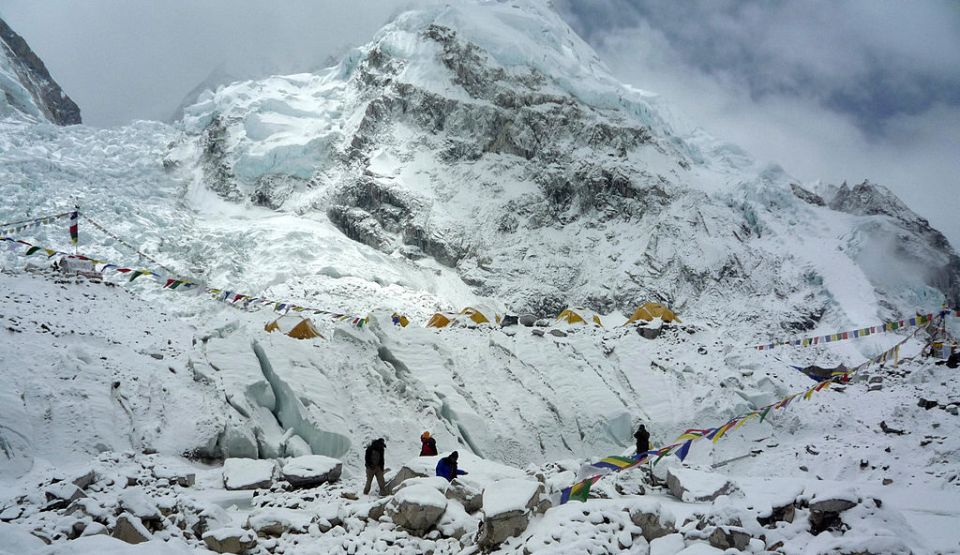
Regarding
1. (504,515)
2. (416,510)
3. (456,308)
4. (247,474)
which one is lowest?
(247,474)

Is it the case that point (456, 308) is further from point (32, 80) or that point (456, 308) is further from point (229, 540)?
point (32, 80)

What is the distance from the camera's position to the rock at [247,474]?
9.32 m

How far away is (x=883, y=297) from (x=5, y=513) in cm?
6631

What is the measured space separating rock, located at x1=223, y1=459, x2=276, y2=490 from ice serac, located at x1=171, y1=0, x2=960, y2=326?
45705mm

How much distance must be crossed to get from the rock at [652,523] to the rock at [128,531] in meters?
5.79

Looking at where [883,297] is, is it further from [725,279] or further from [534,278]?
[534,278]

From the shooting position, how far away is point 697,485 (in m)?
9.32

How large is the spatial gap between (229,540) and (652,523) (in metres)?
5.17

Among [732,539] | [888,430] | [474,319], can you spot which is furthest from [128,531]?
[474,319]

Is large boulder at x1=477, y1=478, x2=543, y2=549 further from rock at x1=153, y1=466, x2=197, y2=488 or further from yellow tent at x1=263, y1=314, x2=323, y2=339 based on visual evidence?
yellow tent at x1=263, y1=314, x2=323, y2=339

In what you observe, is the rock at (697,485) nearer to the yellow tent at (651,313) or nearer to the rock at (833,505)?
the rock at (833,505)

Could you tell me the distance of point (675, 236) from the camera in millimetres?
59156

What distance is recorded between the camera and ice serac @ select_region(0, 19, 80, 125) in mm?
61994

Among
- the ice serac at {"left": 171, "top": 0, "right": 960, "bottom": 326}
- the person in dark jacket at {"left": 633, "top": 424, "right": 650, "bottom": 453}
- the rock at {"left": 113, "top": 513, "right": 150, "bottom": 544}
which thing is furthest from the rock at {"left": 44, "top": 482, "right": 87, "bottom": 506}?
the ice serac at {"left": 171, "top": 0, "right": 960, "bottom": 326}
